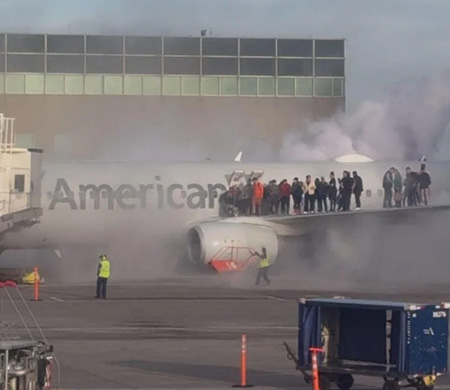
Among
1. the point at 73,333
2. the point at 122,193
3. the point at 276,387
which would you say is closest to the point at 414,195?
the point at 122,193

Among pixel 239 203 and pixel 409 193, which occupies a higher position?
pixel 409 193

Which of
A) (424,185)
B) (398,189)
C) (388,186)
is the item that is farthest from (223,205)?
(424,185)

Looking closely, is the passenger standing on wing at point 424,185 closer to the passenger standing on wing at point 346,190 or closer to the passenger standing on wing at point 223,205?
the passenger standing on wing at point 346,190

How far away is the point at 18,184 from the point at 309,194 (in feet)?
32.1

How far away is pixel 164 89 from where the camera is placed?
62.8 m

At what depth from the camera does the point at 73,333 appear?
23000mm

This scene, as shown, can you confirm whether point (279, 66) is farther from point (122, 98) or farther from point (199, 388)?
point (199, 388)

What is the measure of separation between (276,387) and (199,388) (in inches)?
42.2

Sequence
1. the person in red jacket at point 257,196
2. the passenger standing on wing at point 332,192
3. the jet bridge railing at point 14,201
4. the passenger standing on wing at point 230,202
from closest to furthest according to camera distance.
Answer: the jet bridge railing at point 14,201 → the person in red jacket at point 257,196 → the passenger standing on wing at point 332,192 → the passenger standing on wing at point 230,202

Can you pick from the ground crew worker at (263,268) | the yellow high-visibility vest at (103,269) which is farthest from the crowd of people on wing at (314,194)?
the yellow high-visibility vest at (103,269)

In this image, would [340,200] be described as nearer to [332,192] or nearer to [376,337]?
[332,192]

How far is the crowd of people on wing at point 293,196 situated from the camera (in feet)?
126

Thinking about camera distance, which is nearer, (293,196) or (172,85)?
(293,196)

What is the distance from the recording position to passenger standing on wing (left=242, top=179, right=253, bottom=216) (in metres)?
38.5
